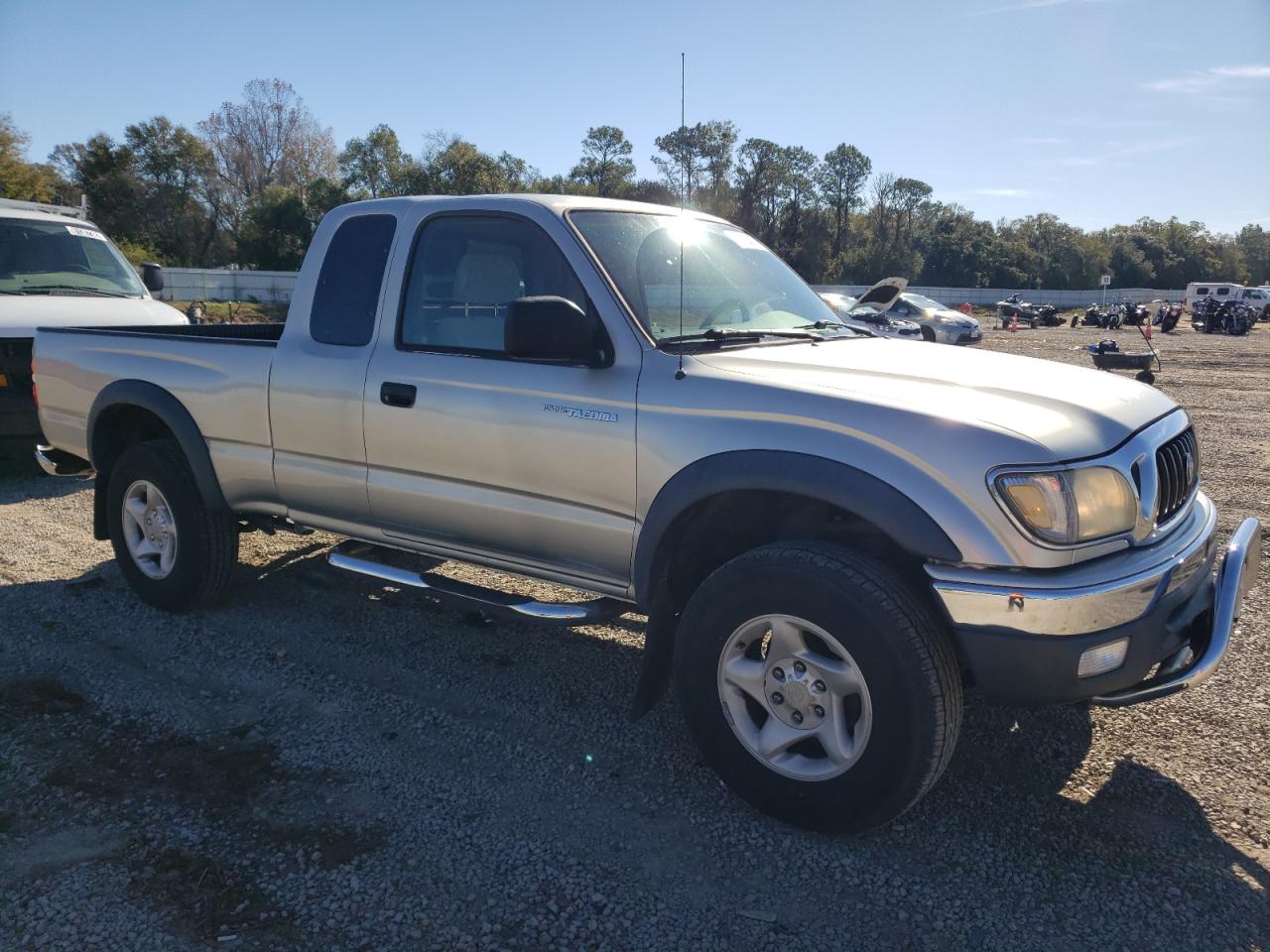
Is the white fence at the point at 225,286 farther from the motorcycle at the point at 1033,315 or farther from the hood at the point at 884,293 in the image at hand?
the hood at the point at 884,293

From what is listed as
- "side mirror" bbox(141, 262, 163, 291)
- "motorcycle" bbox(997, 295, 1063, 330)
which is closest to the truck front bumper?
"side mirror" bbox(141, 262, 163, 291)

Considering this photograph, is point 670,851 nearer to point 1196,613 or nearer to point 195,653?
point 1196,613

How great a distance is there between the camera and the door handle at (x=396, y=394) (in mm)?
3863

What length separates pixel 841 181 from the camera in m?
85.7

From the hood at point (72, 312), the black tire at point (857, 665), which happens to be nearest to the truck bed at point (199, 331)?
the hood at point (72, 312)

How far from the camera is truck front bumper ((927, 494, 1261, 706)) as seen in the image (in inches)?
101

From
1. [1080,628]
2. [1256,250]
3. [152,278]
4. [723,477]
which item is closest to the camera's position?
[1080,628]

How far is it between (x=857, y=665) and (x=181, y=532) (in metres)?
3.64

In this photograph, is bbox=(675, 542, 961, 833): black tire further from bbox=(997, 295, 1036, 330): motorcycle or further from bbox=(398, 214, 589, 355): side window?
bbox=(997, 295, 1036, 330): motorcycle

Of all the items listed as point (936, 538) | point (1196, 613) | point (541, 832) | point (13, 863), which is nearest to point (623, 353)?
point (936, 538)

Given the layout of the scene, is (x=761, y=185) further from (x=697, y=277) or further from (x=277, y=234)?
(x=697, y=277)

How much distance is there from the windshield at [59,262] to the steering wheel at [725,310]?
7.53m

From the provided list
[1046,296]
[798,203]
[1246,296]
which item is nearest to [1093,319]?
[1246,296]

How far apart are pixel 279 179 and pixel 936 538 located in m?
75.4
